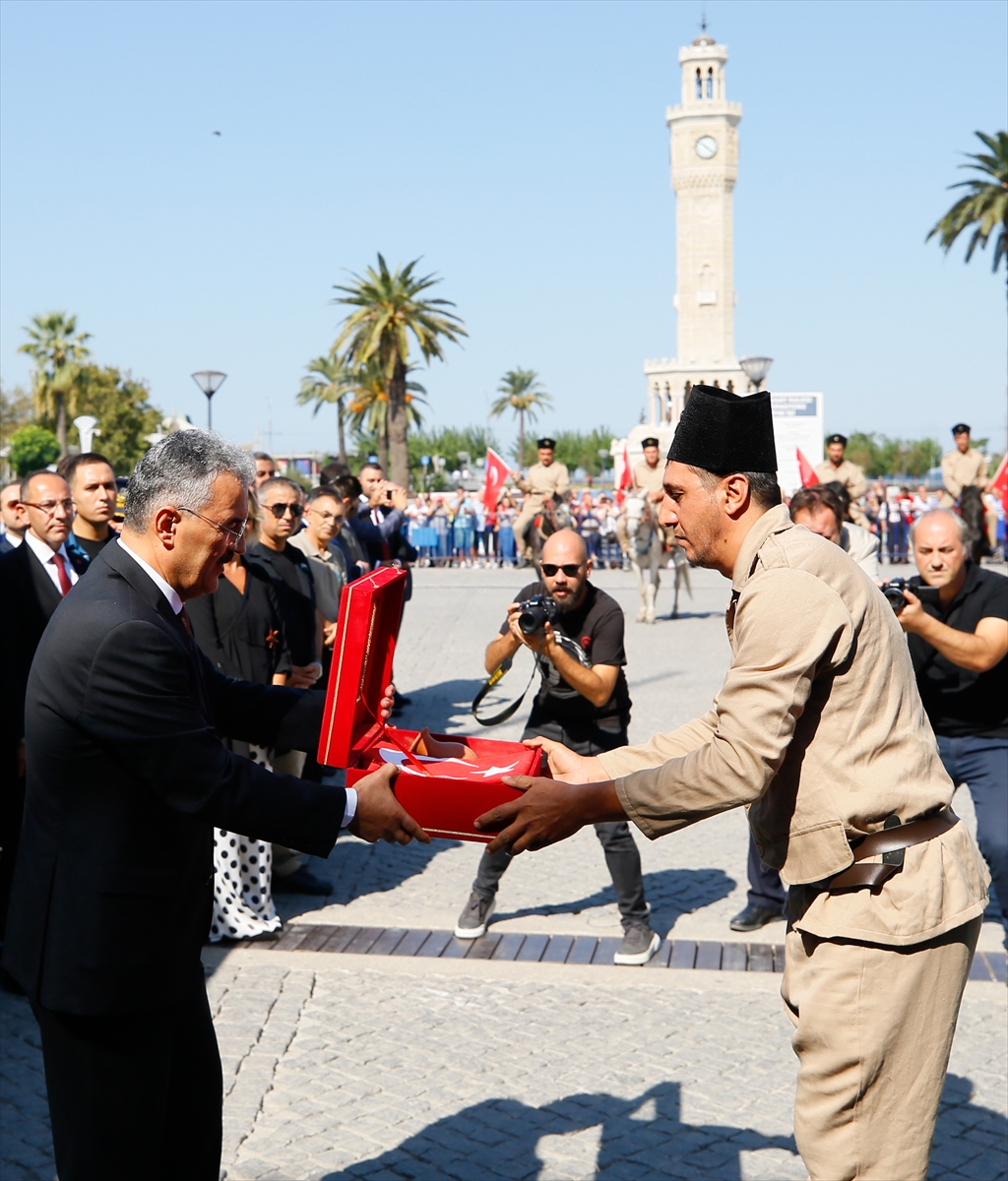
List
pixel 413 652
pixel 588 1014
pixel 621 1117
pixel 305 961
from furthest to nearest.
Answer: pixel 413 652 → pixel 305 961 → pixel 588 1014 → pixel 621 1117

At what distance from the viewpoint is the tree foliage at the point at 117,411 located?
6338 centimetres

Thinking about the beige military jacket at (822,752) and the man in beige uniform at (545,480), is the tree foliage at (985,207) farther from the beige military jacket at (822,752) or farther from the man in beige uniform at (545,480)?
the beige military jacket at (822,752)

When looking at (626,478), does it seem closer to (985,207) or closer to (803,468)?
(803,468)

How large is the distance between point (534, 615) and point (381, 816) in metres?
2.42

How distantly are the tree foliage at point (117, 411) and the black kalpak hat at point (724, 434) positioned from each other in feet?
204

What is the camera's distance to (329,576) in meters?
8.74

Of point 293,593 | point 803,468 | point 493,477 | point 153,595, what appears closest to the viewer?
point 153,595

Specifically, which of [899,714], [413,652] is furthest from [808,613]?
[413,652]

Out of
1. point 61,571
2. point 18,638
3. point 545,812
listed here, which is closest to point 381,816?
point 545,812

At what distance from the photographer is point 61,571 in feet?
21.3

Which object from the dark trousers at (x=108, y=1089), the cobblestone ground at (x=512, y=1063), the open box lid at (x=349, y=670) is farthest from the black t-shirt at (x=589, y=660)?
the dark trousers at (x=108, y=1089)

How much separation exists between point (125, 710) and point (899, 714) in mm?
1779

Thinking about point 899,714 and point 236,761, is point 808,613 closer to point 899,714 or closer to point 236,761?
point 899,714

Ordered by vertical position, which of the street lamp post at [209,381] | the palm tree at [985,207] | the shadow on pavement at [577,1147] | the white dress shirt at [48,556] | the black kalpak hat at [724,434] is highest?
the palm tree at [985,207]
